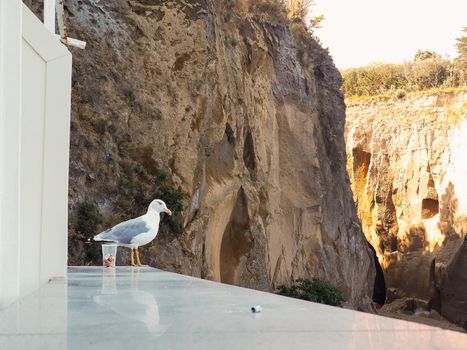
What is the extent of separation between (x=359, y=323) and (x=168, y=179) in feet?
34.0

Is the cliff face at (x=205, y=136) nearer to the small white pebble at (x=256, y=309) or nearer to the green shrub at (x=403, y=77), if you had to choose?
the small white pebble at (x=256, y=309)

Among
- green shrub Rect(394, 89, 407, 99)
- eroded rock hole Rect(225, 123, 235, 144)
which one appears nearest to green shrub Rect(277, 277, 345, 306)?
eroded rock hole Rect(225, 123, 235, 144)

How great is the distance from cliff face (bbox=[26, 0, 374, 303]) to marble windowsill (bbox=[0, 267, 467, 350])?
7275 millimetres

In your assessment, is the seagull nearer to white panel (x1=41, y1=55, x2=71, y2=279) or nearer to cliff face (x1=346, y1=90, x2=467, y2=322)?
white panel (x1=41, y1=55, x2=71, y2=279)

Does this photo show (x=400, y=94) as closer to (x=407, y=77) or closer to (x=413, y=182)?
(x=407, y=77)

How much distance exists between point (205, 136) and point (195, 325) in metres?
11.9

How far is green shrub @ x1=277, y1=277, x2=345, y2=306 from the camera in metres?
17.9

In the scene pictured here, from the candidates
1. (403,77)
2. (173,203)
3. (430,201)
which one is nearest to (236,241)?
(173,203)

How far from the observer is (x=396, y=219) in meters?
34.9

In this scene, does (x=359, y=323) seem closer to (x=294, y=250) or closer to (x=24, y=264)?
(x=24, y=264)

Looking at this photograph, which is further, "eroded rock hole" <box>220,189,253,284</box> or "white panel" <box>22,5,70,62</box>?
"eroded rock hole" <box>220,189,253,284</box>

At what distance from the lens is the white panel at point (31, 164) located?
4648mm

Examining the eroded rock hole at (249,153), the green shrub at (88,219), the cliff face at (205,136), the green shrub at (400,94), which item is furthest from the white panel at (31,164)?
the green shrub at (400,94)

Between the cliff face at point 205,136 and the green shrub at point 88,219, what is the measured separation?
0.09 metres
